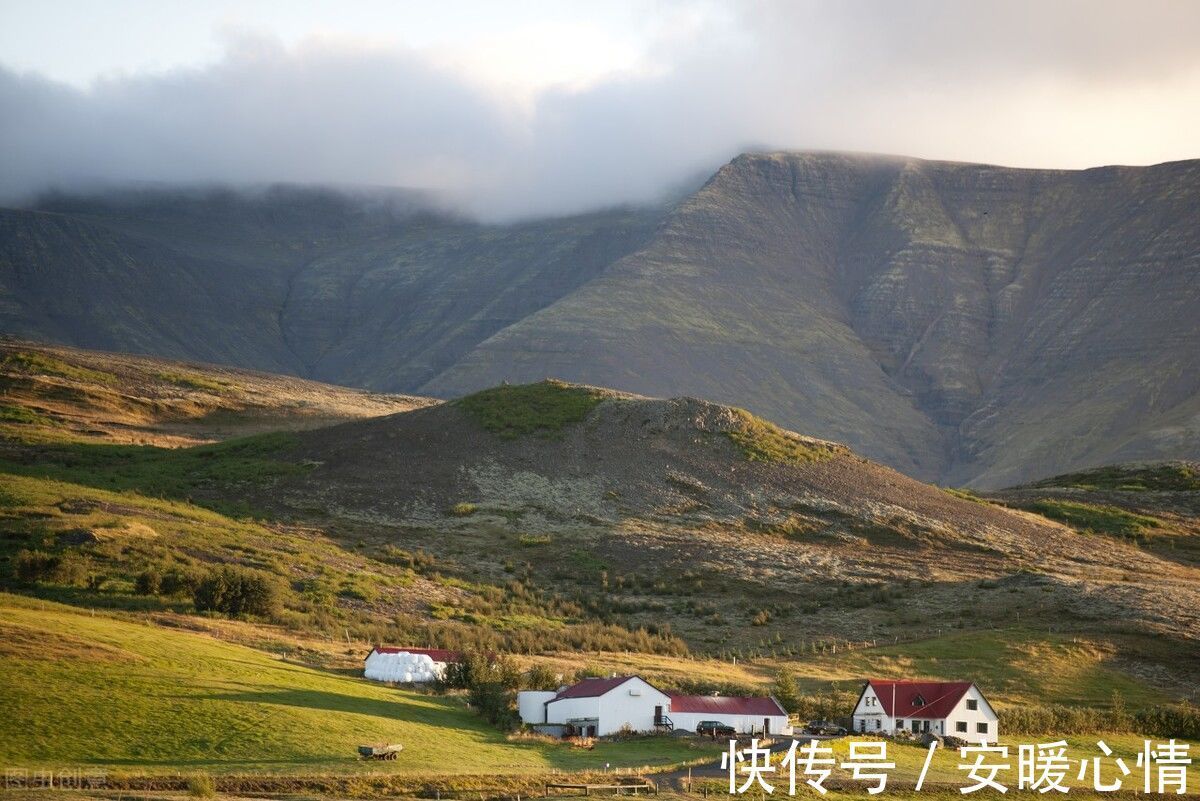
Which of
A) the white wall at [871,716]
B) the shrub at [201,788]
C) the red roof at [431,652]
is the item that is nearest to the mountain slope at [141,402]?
the red roof at [431,652]

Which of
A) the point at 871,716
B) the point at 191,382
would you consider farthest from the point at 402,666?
the point at 191,382

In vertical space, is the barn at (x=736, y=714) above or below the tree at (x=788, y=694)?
below

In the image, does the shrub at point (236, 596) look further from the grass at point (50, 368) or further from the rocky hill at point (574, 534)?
the grass at point (50, 368)

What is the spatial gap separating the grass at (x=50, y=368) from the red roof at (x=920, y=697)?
10469 cm

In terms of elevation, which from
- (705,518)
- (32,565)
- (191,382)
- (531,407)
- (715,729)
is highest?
(191,382)

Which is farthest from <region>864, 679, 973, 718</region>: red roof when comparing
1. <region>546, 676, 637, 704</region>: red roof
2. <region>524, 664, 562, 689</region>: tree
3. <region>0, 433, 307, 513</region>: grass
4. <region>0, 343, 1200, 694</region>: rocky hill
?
<region>0, 433, 307, 513</region>: grass

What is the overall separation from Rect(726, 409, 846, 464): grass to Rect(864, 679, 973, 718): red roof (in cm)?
5781

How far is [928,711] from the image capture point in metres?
58.4

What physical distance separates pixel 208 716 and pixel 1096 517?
300ft

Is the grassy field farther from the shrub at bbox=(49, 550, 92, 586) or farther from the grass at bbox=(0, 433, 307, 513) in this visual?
the grass at bbox=(0, 433, 307, 513)

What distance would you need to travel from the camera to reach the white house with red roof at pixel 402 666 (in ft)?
200

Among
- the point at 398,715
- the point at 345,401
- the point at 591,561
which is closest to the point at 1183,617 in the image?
the point at 591,561

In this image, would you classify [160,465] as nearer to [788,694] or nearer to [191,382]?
[191,382]

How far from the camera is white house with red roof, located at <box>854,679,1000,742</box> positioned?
2277 inches
